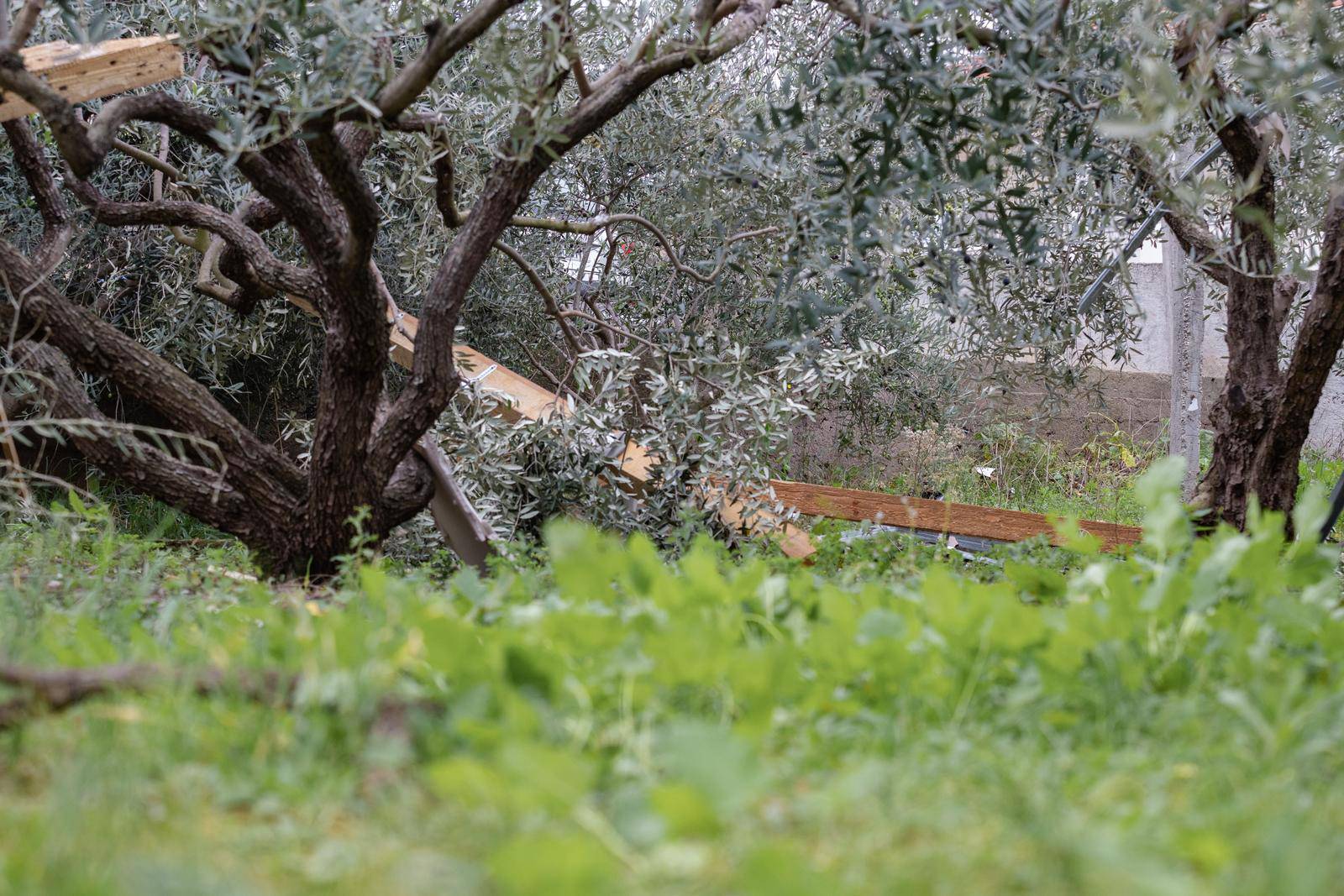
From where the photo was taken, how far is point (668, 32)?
4.09m

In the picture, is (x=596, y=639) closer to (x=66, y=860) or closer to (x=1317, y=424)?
(x=66, y=860)

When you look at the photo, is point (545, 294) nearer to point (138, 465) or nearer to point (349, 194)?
point (349, 194)

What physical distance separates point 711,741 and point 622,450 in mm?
4050

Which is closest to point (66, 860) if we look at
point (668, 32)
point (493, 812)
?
point (493, 812)

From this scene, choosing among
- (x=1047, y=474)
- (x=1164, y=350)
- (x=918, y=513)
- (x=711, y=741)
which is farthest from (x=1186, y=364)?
(x=711, y=741)

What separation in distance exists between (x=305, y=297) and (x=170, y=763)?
353 centimetres

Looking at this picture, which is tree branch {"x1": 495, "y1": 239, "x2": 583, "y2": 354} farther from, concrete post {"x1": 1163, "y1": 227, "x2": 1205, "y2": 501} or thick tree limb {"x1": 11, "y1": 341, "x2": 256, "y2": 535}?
concrete post {"x1": 1163, "y1": 227, "x2": 1205, "y2": 501}

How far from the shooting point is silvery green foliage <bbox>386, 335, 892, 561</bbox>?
196 inches

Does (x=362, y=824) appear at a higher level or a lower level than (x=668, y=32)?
lower

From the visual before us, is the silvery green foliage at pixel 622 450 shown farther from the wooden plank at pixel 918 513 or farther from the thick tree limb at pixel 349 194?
the thick tree limb at pixel 349 194

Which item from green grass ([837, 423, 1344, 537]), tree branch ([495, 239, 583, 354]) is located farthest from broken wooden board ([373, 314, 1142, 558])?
green grass ([837, 423, 1344, 537])

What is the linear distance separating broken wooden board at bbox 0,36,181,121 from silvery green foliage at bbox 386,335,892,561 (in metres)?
2.00

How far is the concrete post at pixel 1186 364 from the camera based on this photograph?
668 cm

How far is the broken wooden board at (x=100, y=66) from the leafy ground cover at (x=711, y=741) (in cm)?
195
